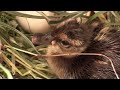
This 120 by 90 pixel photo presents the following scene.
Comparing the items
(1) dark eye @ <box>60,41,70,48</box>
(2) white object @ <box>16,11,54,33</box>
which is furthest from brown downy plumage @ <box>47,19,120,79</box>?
(2) white object @ <box>16,11,54,33</box>

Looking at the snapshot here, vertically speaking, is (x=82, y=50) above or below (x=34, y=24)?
below

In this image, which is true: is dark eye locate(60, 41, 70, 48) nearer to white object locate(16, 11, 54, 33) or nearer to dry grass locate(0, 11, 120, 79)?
dry grass locate(0, 11, 120, 79)

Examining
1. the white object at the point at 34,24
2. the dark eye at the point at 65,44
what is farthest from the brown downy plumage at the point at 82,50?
the white object at the point at 34,24

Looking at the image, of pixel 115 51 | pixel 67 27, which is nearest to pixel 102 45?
pixel 115 51

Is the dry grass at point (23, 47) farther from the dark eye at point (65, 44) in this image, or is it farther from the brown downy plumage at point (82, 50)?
the dark eye at point (65, 44)

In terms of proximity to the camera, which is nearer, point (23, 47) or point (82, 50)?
point (82, 50)

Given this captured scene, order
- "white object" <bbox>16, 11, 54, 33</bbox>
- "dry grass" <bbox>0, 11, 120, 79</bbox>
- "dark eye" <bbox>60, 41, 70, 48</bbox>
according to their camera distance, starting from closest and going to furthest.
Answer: "dark eye" <bbox>60, 41, 70, 48</bbox> < "dry grass" <bbox>0, 11, 120, 79</bbox> < "white object" <bbox>16, 11, 54, 33</bbox>

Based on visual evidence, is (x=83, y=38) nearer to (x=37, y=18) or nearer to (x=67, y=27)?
(x=67, y=27)

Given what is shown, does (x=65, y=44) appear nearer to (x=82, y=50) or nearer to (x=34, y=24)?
(x=82, y=50)

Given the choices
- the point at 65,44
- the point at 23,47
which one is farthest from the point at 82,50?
the point at 23,47

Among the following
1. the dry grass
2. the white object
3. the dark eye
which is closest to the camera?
the dark eye
